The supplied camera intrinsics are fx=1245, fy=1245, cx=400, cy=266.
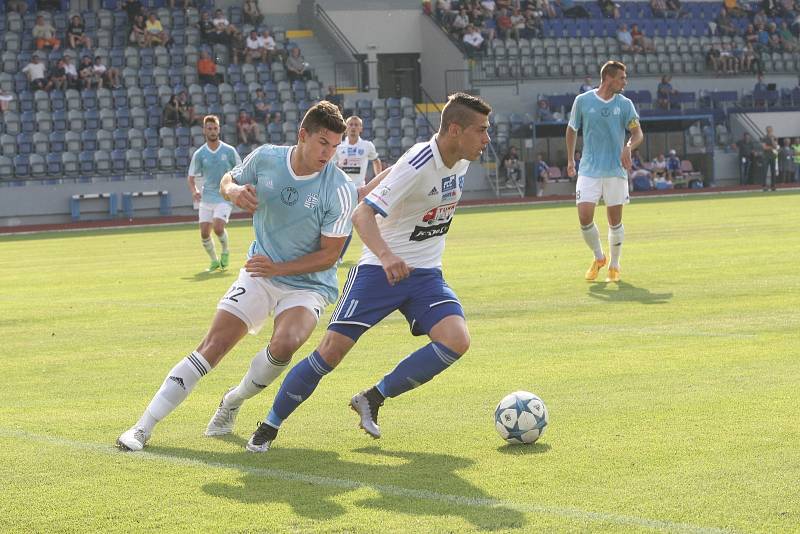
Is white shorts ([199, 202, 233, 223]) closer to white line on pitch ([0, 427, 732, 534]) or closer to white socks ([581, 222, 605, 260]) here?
white socks ([581, 222, 605, 260])

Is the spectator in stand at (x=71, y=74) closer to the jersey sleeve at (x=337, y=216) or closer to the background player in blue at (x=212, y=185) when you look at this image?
the background player in blue at (x=212, y=185)

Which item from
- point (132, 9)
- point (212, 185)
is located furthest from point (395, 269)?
point (132, 9)

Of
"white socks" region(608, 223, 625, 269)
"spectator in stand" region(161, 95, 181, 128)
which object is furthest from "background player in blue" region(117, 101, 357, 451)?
"spectator in stand" region(161, 95, 181, 128)

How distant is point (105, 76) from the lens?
39.1m

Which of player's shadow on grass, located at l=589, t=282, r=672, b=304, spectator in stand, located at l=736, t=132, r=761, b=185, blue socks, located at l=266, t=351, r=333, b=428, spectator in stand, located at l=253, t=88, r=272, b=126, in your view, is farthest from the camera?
spectator in stand, located at l=736, t=132, r=761, b=185

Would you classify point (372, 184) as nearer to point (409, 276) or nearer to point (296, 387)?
point (409, 276)

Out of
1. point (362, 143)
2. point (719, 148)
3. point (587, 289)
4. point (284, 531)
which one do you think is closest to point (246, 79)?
point (719, 148)

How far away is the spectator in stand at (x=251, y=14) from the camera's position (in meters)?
43.8

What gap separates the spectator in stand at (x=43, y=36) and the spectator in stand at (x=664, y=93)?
21770mm

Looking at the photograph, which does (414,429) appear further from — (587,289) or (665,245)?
(665,245)

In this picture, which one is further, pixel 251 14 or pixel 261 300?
pixel 251 14

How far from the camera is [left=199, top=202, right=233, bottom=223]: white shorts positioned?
2020 cm

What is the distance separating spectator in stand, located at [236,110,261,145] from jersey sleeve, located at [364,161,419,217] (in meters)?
32.4

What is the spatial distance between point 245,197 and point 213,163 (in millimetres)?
13448
